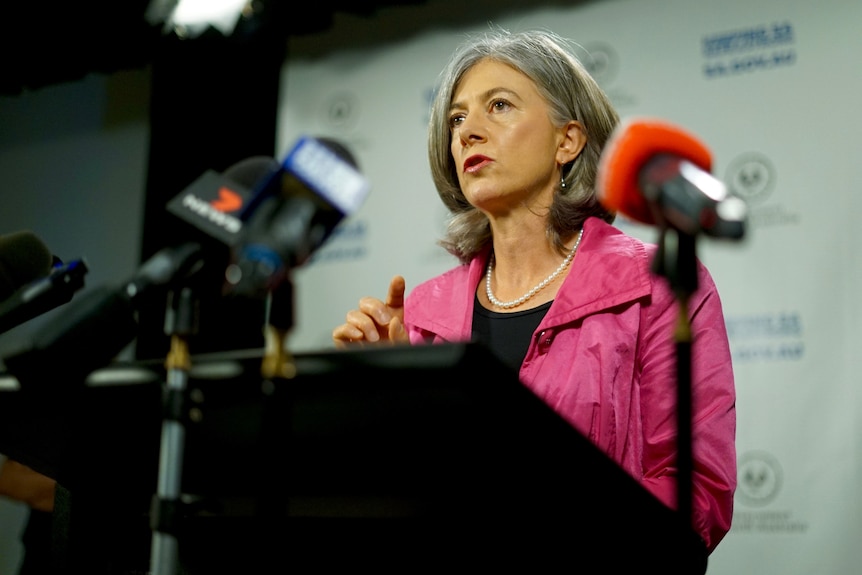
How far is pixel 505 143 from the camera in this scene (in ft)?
7.28

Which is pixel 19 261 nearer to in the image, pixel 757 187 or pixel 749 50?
pixel 757 187

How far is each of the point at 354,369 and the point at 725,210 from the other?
1.38ft

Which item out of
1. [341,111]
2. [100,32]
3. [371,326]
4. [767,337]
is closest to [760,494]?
[767,337]

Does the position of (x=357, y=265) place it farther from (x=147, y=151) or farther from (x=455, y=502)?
(x=455, y=502)

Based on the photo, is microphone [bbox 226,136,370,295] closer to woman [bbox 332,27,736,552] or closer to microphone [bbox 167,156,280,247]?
microphone [bbox 167,156,280,247]

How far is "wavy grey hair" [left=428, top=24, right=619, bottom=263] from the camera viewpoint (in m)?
2.24

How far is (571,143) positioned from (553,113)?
95mm

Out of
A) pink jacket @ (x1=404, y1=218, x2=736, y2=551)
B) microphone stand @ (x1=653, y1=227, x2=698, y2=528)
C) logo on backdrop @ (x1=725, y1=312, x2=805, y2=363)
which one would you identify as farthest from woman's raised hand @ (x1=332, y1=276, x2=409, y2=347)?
logo on backdrop @ (x1=725, y1=312, x2=805, y2=363)

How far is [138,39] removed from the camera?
480cm

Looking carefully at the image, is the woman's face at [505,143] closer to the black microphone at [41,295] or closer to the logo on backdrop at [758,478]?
the black microphone at [41,295]

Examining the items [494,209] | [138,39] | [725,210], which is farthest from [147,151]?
[725,210]

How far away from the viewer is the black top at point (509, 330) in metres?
2.05

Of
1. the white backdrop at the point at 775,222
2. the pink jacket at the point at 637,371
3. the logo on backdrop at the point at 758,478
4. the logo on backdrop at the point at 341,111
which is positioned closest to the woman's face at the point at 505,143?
the pink jacket at the point at 637,371

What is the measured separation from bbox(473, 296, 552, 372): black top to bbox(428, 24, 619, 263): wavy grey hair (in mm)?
217
